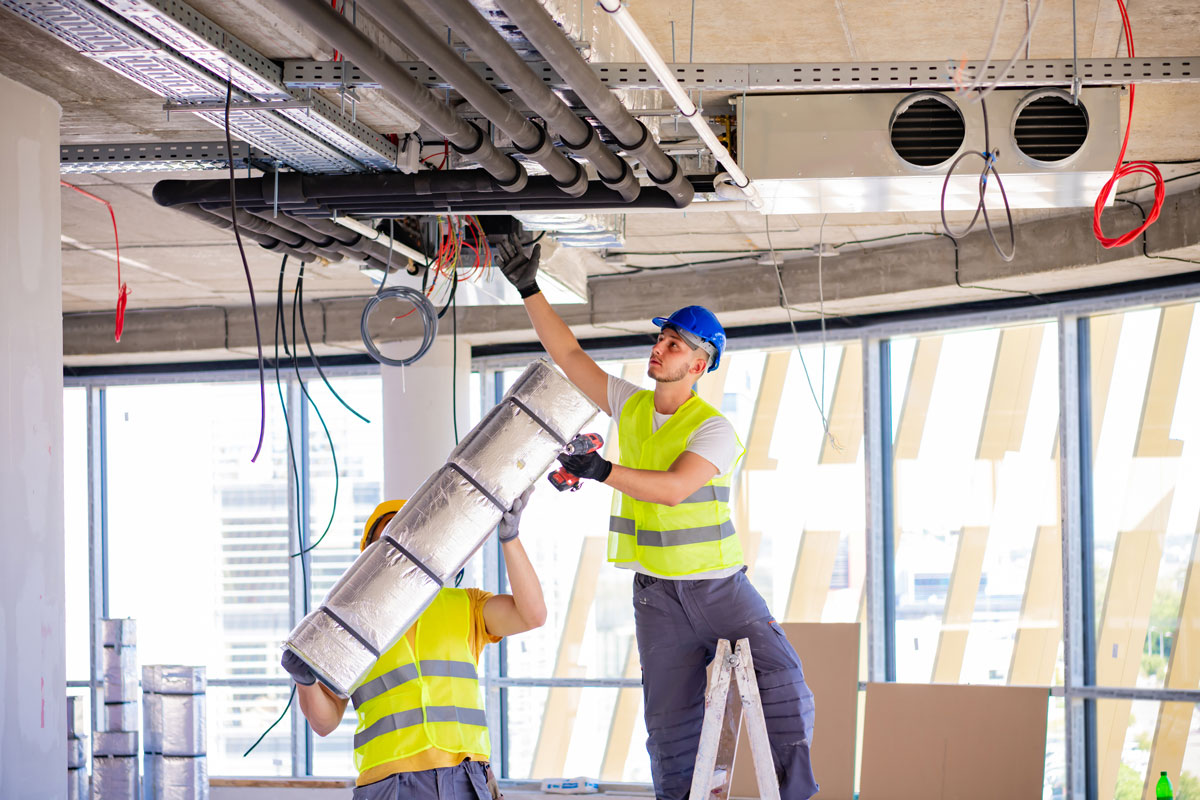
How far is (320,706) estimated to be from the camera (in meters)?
2.32

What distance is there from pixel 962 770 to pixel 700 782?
3.01m

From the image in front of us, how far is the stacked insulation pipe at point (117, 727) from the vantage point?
618cm

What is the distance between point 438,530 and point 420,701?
383mm

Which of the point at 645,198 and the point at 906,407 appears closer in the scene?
the point at 645,198

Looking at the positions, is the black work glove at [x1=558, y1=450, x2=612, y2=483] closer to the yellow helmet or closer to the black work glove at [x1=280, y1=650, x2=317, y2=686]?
the yellow helmet

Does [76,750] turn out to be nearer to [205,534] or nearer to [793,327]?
[205,534]

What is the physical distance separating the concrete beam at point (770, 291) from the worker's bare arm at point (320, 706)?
12.4ft

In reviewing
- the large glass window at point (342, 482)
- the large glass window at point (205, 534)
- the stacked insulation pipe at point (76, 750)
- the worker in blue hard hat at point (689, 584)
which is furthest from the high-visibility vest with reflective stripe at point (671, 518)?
the large glass window at point (205, 534)

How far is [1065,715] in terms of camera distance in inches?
217

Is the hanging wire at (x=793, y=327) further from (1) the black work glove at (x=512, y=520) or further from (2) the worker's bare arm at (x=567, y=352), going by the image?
(1) the black work glove at (x=512, y=520)

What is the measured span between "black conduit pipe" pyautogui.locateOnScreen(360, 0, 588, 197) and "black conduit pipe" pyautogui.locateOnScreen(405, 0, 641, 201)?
4 centimetres

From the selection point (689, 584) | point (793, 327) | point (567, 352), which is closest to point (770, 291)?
point (793, 327)

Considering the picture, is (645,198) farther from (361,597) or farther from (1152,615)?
(1152,615)

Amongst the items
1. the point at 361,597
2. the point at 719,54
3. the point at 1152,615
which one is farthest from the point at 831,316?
the point at 361,597
